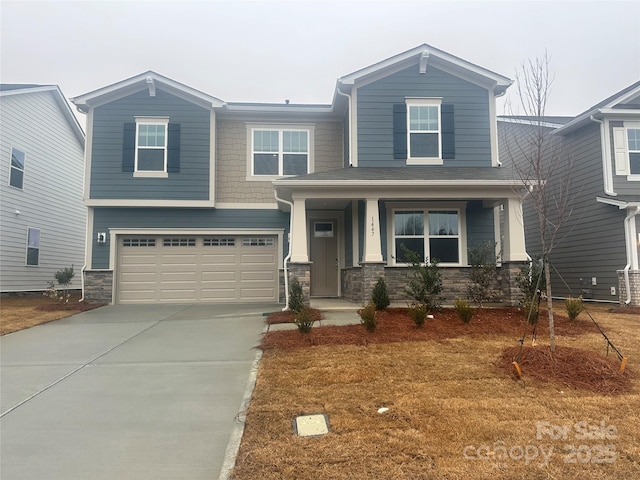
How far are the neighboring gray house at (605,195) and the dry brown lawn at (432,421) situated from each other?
23.5 feet

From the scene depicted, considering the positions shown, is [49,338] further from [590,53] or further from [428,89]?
[590,53]

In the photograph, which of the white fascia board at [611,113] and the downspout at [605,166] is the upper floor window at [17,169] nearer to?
the white fascia board at [611,113]

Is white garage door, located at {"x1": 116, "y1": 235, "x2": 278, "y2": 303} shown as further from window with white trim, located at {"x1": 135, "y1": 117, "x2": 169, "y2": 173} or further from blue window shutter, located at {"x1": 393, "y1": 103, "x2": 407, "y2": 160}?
blue window shutter, located at {"x1": 393, "y1": 103, "x2": 407, "y2": 160}

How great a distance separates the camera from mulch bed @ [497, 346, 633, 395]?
4.29 meters

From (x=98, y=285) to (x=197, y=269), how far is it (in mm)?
2815

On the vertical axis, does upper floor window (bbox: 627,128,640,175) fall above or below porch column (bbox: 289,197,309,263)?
above

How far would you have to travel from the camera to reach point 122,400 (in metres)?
4.31

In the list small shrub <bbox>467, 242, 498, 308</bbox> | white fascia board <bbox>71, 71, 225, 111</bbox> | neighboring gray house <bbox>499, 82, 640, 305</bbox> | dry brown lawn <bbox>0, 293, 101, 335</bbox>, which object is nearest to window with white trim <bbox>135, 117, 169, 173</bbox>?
white fascia board <bbox>71, 71, 225, 111</bbox>

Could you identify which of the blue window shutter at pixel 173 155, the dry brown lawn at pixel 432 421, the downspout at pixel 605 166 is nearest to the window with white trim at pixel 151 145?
the blue window shutter at pixel 173 155

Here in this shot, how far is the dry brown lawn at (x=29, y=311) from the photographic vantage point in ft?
27.9

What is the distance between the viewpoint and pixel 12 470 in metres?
2.95

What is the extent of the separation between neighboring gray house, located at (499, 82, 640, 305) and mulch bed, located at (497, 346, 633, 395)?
693 cm

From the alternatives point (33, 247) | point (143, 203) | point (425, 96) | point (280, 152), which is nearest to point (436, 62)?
point (425, 96)

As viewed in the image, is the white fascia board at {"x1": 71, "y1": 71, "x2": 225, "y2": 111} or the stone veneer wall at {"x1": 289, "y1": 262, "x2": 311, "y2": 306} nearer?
the stone veneer wall at {"x1": 289, "y1": 262, "x2": 311, "y2": 306}
